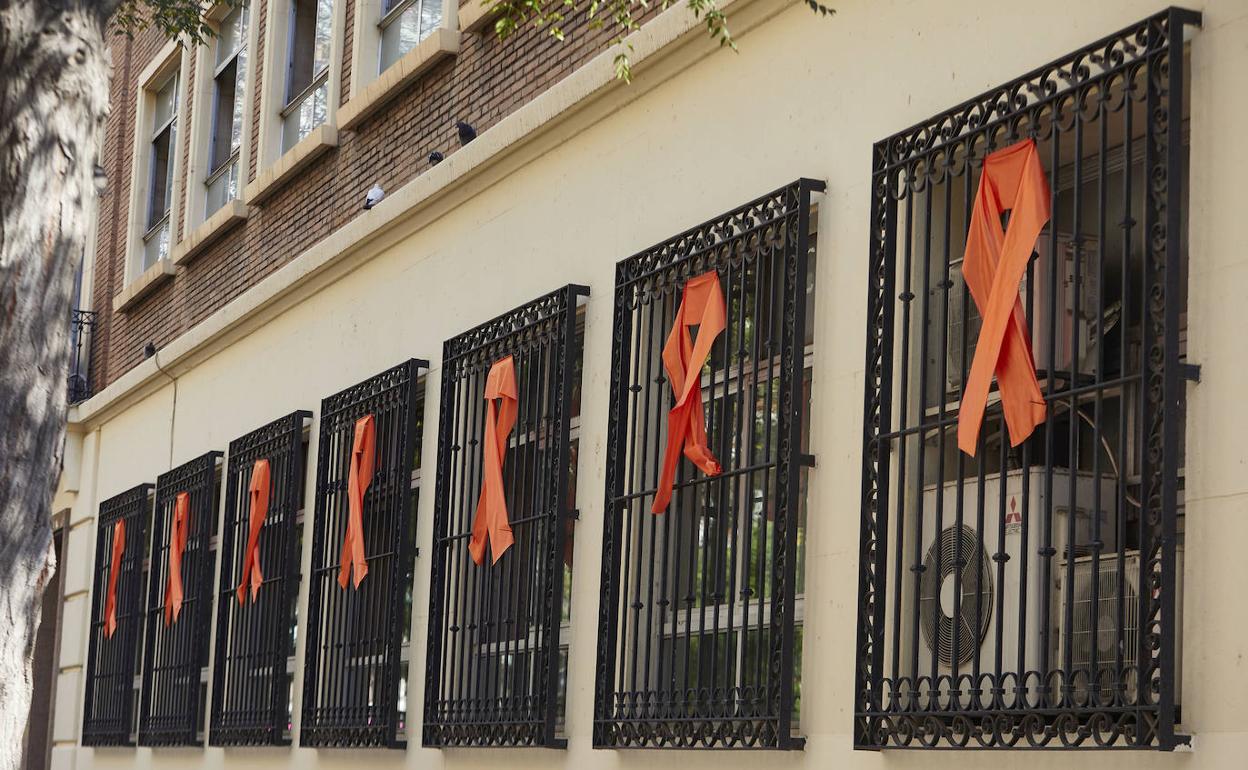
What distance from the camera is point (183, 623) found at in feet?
47.8

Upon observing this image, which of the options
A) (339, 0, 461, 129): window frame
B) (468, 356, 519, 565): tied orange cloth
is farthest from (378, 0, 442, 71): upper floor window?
(468, 356, 519, 565): tied orange cloth

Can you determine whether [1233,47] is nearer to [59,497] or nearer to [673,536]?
[673,536]

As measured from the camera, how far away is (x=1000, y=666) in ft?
19.7

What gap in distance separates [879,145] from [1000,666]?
1.99 metres

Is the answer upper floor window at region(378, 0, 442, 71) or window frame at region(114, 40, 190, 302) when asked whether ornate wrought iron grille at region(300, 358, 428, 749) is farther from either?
window frame at region(114, 40, 190, 302)

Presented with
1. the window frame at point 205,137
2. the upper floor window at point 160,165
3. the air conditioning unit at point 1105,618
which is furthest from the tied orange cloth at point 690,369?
the upper floor window at point 160,165

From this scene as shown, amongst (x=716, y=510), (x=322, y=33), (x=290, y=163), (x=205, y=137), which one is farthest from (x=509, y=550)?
(x=205, y=137)

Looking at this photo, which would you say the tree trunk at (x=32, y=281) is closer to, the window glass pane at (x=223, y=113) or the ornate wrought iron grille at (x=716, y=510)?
the ornate wrought iron grille at (x=716, y=510)

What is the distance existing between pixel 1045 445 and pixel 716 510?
1.93 meters

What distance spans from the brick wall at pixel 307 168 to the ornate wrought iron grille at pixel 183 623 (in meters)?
1.52

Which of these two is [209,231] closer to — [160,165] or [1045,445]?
[160,165]

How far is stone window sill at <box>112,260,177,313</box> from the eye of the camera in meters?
17.1

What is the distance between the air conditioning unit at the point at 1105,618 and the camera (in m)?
5.61

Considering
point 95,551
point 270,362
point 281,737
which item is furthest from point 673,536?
point 95,551
